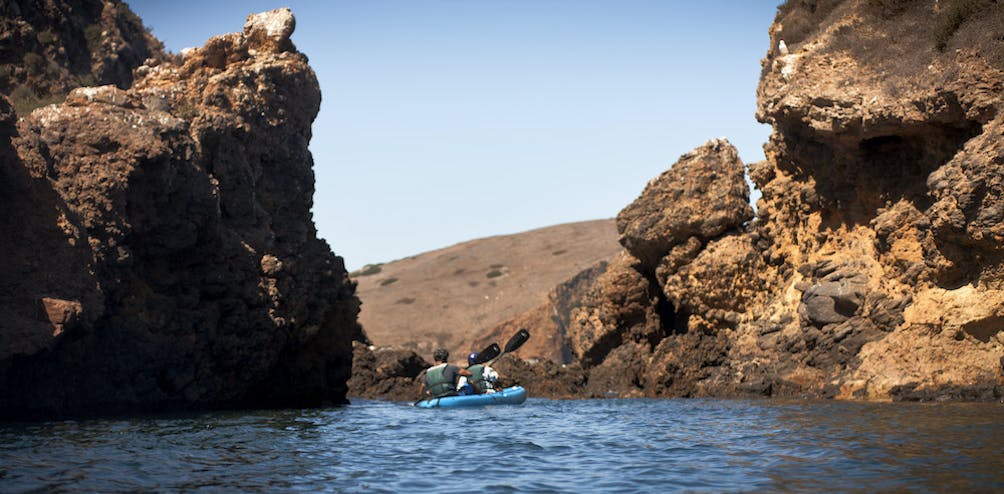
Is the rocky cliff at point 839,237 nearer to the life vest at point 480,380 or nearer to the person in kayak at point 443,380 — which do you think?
the life vest at point 480,380

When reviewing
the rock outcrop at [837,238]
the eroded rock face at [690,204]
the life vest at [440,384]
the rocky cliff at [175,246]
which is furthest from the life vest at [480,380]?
the eroded rock face at [690,204]

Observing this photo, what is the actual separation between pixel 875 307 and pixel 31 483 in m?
20.7

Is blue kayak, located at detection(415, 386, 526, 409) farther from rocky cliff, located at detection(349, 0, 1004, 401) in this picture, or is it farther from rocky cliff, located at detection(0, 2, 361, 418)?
rocky cliff, located at detection(349, 0, 1004, 401)

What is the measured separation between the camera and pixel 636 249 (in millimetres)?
34844

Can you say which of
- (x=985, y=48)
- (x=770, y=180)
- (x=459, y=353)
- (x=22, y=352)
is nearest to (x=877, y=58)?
(x=985, y=48)

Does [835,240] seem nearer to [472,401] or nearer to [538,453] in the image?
[472,401]

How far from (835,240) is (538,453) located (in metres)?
17.5

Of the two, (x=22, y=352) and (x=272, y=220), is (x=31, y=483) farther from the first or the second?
(x=272, y=220)

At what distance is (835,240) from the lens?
2877cm

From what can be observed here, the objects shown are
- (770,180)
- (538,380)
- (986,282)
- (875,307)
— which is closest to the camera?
(986,282)

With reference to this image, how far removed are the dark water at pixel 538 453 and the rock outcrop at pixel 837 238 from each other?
4101 millimetres

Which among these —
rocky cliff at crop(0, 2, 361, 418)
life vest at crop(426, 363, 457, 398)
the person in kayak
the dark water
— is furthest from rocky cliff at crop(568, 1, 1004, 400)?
rocky cliff at crop(0, 2, 361, 418)

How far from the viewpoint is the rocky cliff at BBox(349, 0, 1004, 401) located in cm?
2225

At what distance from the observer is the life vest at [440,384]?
28156 millimetres
